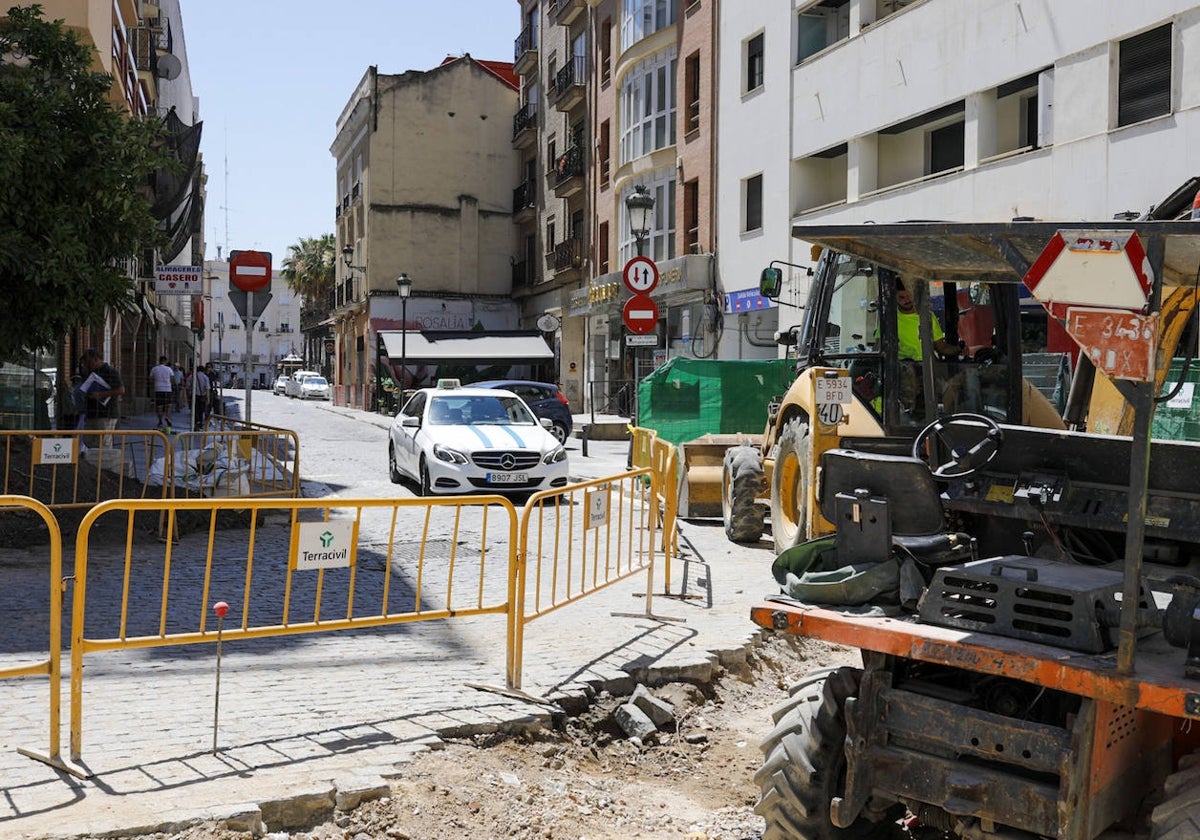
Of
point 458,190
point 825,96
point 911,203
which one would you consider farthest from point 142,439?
point 458,190

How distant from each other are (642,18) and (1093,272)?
1204 inches

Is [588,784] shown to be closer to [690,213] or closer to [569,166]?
[690,213]

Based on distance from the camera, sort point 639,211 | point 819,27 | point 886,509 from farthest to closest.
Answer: point 819,27 < point 639,211 < point 886,509

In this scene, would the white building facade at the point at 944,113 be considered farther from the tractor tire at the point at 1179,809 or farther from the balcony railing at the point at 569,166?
the tractor tire at the point at 1179,809

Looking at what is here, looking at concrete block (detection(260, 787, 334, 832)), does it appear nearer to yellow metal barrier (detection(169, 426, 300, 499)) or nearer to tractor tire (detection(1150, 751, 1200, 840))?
tractor tire (detection(1150, 751, 1200, 840))

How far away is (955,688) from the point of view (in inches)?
149

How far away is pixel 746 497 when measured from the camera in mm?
11641

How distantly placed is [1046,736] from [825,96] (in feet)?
69.5

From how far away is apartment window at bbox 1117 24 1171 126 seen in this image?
1520 cm

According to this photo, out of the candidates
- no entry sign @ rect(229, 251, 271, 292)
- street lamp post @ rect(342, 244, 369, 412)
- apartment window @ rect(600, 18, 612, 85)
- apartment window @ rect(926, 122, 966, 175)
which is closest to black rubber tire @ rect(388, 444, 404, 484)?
no entry sign @ rect(229, 251, 271, 292)

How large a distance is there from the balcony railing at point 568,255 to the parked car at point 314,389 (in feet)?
91.0

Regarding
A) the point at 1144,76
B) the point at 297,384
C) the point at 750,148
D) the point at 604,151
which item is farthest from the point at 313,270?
the point at 1144,76

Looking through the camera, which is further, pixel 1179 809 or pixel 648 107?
pixel 648 107

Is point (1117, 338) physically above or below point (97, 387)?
above
